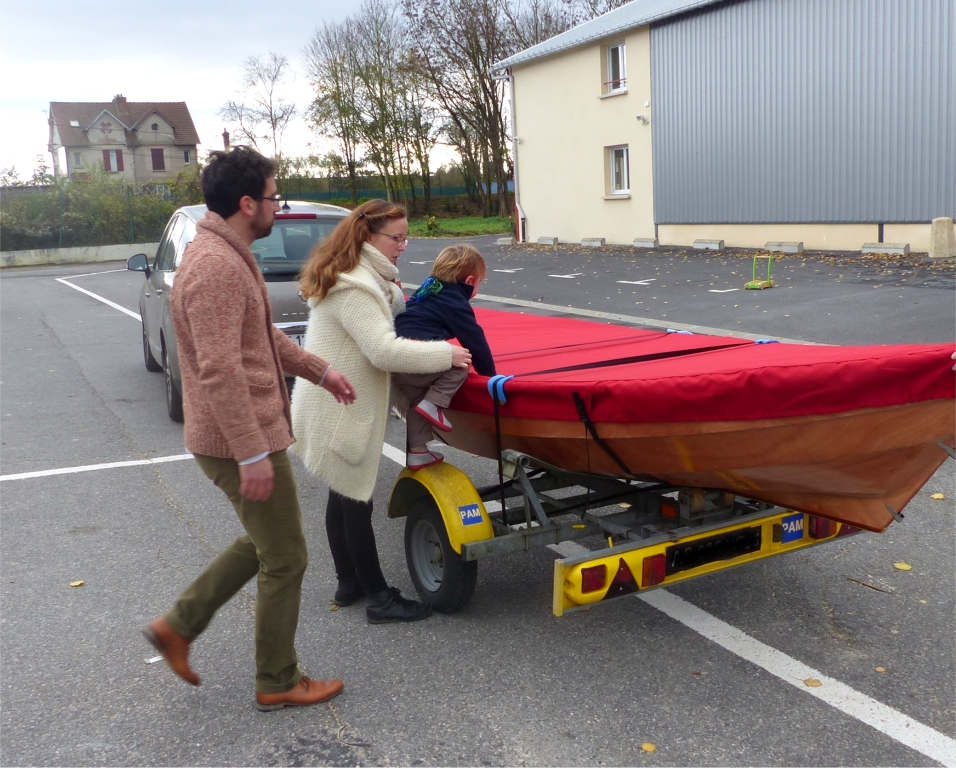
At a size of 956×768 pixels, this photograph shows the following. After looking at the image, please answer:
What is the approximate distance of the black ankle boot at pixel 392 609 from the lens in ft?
13.3

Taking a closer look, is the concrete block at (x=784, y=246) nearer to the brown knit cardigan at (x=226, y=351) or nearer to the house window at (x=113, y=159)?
the brown knit cardigan at (x=226, y=351)

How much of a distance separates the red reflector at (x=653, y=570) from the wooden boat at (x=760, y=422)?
32 centimetres

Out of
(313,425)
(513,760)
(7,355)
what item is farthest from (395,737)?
(7,355)

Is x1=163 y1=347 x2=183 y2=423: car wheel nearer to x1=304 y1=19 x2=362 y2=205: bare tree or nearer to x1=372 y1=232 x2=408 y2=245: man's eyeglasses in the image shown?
x1=372 y1=232 x2=408 y2=245: man's eyeglasses

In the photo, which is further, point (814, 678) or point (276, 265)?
point (276, 265)

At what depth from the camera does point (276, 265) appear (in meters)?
7.97

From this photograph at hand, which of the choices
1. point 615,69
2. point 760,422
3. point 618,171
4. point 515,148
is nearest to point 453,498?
point 760,422

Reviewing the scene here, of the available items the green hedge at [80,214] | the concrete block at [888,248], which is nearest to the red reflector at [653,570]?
the concrete block at [888,248]

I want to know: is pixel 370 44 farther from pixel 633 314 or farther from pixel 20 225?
pixel 633 314

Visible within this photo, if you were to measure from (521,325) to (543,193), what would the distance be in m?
24.4

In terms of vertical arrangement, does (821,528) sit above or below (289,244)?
below

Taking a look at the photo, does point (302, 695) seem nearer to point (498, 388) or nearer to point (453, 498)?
point (453, 498)

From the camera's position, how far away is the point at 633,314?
14156 millimetres

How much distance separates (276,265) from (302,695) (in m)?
5.18
